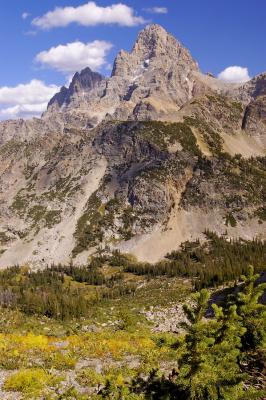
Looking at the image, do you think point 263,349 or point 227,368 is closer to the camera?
point 227,368

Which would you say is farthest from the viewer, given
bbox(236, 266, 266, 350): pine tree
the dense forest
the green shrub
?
the dense forest

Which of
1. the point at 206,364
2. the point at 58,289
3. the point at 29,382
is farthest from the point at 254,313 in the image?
the point at 58,289

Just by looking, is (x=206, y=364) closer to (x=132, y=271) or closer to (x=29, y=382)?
(x=29, y=382)

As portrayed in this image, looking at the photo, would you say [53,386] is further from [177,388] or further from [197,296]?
[197,296]

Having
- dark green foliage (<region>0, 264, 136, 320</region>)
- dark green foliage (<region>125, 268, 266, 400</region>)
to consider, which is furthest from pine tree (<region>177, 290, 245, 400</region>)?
dark green foliage (<region>0, 264, 136, 320</region>)

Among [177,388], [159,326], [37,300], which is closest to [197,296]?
[177,388]

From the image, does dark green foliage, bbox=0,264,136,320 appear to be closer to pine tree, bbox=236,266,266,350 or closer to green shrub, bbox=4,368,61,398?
green shrub, bbox=4,368,61,398

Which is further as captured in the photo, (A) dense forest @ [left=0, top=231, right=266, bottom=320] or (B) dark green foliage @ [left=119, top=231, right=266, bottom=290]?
(B) dark green foliage @ [left=119, top=231, right=266, bottom=290]

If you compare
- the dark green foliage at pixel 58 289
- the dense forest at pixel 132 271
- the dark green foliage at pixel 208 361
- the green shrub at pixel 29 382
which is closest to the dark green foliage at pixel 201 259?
the dense forest at pixel 132 271

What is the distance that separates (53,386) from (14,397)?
2811mm

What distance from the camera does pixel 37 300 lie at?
10144 centimetres

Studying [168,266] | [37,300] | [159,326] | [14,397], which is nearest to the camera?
[14,397]

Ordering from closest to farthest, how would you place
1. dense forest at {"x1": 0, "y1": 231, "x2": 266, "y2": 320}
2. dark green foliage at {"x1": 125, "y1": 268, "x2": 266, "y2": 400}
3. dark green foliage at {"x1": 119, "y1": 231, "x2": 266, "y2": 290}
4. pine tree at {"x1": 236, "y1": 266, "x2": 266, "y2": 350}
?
dark green foliage at {"x1": 125, "y1": 268, "x2": 266, "y2": 400} → pine tree at {"x1": 236, "y1": 266, "x2": 266, "y2": 350} → dense forest at {"x1": 0, "y1": 231, "x2": 266, "y2": 320} → dark green foliage at {"x1": 119, "y1": 231, "x2": 266, "y2": 290}

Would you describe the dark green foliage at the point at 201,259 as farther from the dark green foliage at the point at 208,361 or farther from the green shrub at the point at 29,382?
the dark green foliage at the point at 208,361
